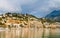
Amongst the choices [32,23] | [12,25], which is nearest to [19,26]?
[12,25]

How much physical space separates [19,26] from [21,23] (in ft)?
25.6

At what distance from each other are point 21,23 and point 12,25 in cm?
1032

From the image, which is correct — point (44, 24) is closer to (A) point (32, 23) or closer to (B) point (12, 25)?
(A) point (32, 23)

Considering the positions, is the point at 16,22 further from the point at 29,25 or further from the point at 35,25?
the point at 35,25

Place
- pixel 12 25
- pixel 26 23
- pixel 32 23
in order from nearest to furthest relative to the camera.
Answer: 1. pixel 12 25
2. pixel 26 23
3. pixel 32 23

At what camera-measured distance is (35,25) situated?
7303 inches

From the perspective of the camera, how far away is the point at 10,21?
536 ft

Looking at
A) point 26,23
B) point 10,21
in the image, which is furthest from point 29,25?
point 10,21

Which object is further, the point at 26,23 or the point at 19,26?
the point at 26,23

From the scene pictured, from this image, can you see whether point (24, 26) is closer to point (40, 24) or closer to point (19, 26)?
point (19, 26)

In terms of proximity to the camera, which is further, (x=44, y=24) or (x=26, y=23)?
(x=44, y=24)

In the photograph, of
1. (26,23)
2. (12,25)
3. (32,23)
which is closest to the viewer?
(12,25)

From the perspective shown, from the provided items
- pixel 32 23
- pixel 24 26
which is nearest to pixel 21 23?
pixel 24 26

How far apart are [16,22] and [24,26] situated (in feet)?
21.1
